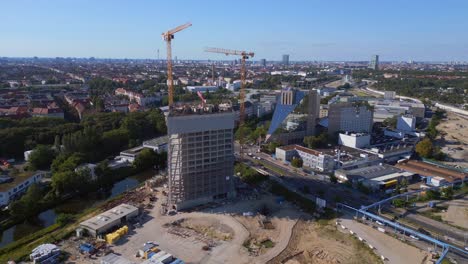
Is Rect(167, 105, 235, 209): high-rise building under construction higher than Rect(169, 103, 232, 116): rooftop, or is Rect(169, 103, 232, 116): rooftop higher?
Rect(169, 103, 232, 116): rooftop

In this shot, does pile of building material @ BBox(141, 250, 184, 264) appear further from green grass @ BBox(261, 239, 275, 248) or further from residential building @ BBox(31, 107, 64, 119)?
residential building @ BBox(31, 107, 64, 119)

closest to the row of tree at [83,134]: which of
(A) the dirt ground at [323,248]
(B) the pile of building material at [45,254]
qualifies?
(B) the pile of building material at [45,254]

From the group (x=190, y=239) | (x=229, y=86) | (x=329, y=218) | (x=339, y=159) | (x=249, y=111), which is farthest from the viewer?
(x=229, y=86)

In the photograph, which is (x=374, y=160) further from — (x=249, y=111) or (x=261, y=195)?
(x=249, y=111)

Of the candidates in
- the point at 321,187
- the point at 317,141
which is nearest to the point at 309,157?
the point at 317,141

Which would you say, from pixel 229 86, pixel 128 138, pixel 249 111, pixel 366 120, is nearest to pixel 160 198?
pixel 128 138

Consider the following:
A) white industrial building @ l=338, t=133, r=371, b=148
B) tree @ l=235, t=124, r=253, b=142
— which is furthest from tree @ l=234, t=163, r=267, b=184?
white industrial building @ l=338, t=133, r=371, b=148

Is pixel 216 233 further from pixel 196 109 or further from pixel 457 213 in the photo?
pixel 457 213
